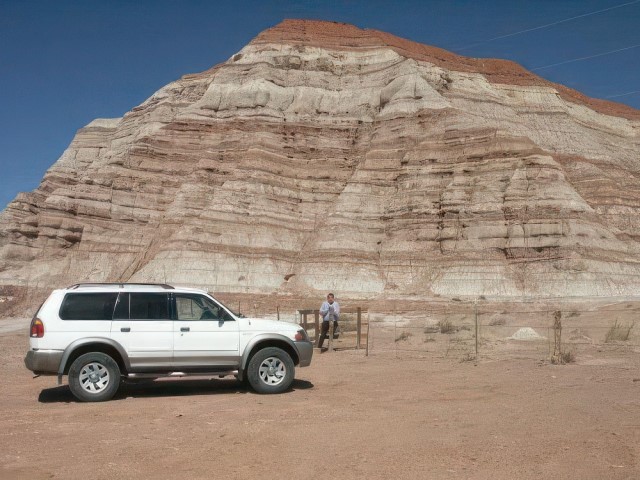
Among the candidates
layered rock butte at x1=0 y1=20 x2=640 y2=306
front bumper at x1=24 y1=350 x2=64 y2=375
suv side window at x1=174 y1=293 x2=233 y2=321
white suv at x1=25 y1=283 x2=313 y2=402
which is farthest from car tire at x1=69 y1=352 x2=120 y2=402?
layered rock butte at x1=0 y1=20 x2=640 y2=306

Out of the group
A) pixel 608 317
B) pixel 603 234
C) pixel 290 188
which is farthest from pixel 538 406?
pixel 290 188

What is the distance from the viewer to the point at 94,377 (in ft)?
33.2

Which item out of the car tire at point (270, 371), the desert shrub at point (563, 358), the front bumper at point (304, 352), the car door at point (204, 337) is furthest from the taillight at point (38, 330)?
the desert shrub at point (563, 358)

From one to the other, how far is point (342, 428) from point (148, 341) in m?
3.97

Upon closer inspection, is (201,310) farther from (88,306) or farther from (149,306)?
(88,306)

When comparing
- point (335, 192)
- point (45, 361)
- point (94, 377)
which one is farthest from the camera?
point (335, 192)

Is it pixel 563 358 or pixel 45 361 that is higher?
pixel 45 361

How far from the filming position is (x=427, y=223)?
44938mm

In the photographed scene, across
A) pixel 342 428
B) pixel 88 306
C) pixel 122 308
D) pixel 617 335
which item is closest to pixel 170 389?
pixel 122 308

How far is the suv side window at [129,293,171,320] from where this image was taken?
10.6 metres

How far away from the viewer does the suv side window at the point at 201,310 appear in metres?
10.9

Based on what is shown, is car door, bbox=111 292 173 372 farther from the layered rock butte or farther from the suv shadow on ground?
the layered rock butte

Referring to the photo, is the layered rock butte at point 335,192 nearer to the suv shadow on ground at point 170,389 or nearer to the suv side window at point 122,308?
the suv shadow on ground at point 170,389

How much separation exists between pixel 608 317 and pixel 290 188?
27.2 metres
